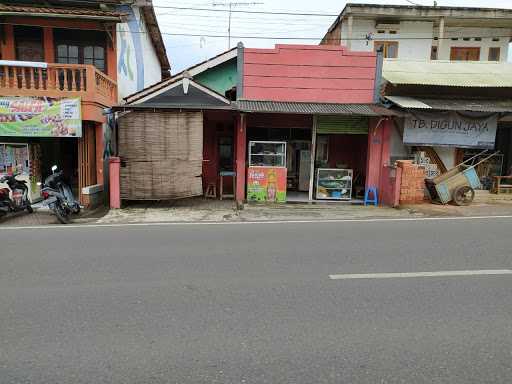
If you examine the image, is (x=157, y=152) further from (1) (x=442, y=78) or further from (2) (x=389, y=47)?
(2) (x=389, y=47)

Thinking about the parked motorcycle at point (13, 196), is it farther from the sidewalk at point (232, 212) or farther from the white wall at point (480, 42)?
the white wall at point (480, 42)

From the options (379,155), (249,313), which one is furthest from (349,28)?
(249,313)

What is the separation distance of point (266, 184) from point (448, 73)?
7590 mm

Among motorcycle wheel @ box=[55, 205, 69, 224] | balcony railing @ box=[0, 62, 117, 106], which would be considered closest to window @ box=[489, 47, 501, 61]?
balcony railing @ box=[0, 62, 117, 106]

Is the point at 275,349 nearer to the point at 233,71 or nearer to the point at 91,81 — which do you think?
the point at 91,81

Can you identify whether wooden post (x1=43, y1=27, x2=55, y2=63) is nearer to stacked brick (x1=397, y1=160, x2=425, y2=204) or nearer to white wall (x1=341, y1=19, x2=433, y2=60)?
stacked brick (x1=397, y1=160, x2=425, y2=204)

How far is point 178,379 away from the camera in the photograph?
9.12 ft

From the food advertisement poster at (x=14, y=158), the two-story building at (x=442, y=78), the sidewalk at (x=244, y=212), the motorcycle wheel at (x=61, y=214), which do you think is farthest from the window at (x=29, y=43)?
the two-story building at (x=442, y=78)

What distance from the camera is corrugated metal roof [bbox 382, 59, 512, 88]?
12469 mm

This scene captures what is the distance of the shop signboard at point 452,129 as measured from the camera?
1228cm

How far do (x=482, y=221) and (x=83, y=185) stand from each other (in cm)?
1029

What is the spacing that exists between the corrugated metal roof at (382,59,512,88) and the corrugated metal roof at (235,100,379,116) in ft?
5.78

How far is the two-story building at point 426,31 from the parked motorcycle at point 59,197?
13.9 m

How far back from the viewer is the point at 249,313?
3846 millimetres
